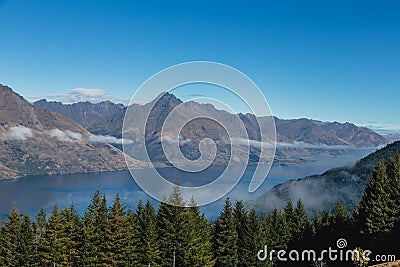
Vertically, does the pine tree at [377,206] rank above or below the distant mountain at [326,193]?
above

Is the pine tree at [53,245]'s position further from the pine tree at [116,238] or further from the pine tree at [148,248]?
the pine tree at [148,248]

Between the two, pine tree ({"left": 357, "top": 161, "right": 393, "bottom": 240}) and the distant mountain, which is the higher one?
pine tree ({"left": 357, "top": 161, "right": 393, "bottom": 240})

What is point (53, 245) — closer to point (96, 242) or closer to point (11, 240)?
point (96, 242)

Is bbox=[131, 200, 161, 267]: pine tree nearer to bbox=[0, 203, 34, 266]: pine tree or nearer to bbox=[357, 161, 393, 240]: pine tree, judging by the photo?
bbox=[0, 203, 34, 266]: pine tree

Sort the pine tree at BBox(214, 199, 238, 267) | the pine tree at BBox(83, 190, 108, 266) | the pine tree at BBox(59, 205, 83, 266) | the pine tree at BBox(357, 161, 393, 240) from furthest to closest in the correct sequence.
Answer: the pine tree at BBox(214, 199, 238, 267) < the pine tree at BBox(357, 161, 393, 240) < the pine tree at BBox(59, 205, 83, 266) < the pine tree at BBox(83, 190, 108, 266)

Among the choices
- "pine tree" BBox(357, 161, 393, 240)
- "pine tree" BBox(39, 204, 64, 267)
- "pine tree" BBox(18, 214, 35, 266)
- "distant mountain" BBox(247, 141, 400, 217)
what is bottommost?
"distant mountain" BBox(247, 141, 400, 217)

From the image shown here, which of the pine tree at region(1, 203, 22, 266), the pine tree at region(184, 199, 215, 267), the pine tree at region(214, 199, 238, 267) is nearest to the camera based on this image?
the pine tree at region(184, 199, 215, 267)

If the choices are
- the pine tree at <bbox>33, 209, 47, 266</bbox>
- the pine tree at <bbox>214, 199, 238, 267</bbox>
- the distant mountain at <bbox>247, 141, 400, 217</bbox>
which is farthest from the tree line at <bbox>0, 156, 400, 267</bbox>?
the distant mountain at <bbox>247, 141, 400, 217</bbox>

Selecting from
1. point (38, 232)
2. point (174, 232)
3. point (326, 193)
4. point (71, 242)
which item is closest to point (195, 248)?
point (174, 232)

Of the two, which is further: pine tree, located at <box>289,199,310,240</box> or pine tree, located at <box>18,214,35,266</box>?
pine tree, located at <box>289,199,310,240</box>

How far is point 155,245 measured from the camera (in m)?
30.9

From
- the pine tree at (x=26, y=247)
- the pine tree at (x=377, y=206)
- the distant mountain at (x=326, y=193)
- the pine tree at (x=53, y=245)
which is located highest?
the pine tree at (x=377, y=206)

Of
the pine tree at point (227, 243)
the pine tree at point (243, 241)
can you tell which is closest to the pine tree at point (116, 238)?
the pine tree at point (227, 243)

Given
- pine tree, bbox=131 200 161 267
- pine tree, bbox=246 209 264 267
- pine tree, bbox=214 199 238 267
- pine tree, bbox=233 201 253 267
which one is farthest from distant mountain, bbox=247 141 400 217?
pine tree, bbox=131 200 161 267
